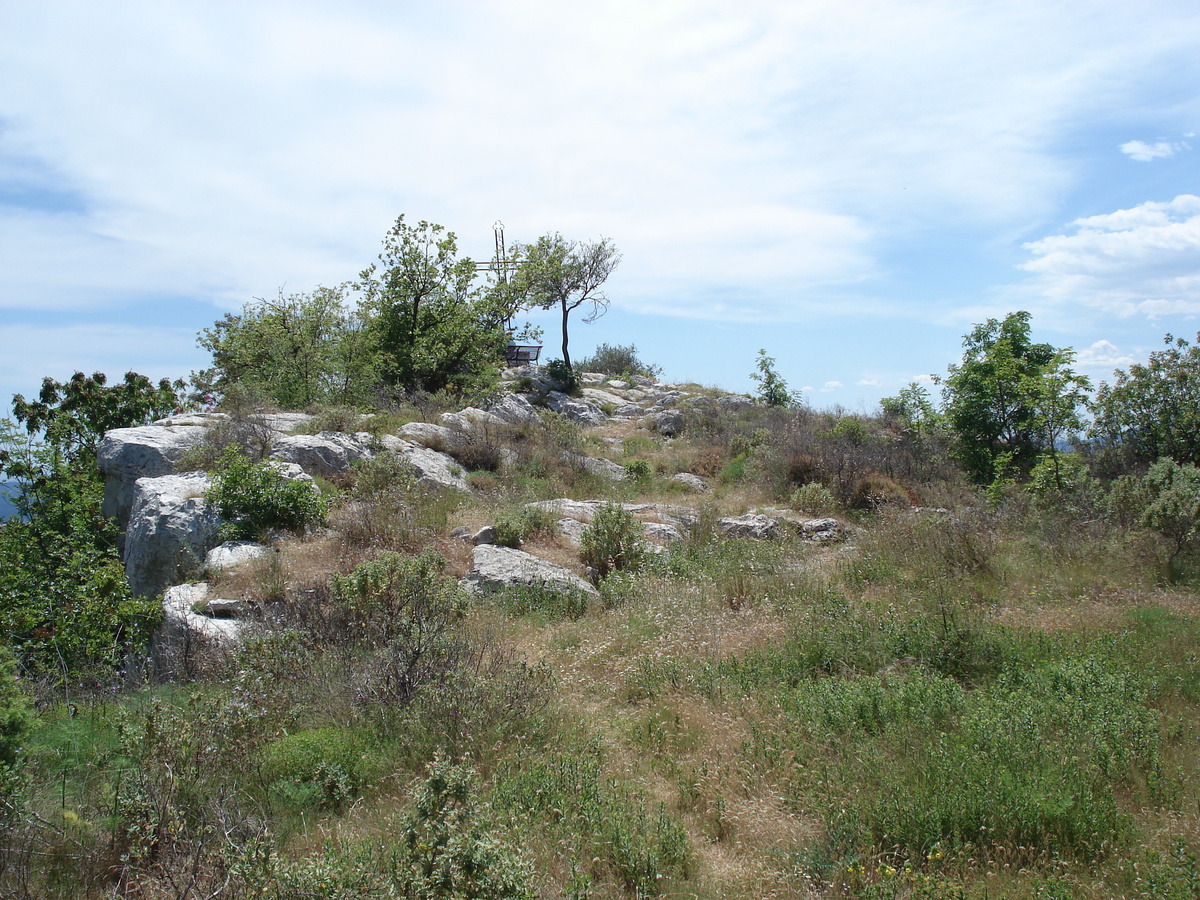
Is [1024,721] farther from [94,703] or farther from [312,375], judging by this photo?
[312,375]

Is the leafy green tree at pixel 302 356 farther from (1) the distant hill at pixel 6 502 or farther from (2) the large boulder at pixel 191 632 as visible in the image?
(2) the large boulder at pixel 191 632

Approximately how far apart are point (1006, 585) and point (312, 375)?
16.3 metres

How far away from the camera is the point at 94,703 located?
15.9ft

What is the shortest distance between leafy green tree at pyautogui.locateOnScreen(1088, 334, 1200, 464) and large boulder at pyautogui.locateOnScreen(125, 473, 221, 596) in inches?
577

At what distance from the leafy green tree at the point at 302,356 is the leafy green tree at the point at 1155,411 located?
15942mm

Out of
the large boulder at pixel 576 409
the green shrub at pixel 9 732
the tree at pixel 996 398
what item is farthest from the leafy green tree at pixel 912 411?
the green shrub at pixel 9 732

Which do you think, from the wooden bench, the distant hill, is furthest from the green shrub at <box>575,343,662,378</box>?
the distant hill

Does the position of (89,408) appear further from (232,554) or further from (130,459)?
(232,554)

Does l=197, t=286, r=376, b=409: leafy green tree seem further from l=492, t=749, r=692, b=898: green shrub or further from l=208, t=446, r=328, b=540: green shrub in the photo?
l=492, t=749, r=692, b=898: green shrub

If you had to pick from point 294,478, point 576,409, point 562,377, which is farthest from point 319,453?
point 562,377

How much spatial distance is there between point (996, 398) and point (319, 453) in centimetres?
1492

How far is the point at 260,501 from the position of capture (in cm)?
887

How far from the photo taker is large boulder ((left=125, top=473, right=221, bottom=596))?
27.7 feet

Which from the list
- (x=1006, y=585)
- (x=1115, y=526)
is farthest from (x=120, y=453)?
(x=1115, y=526)
